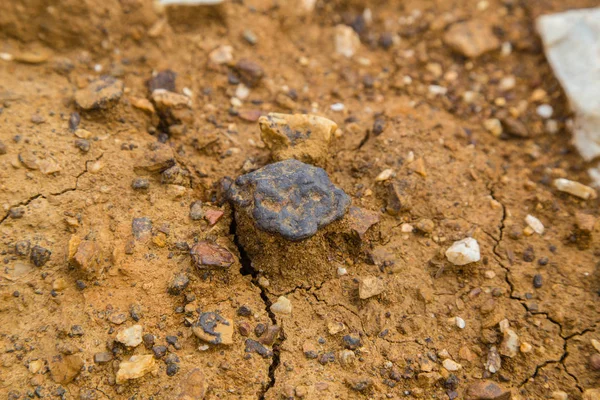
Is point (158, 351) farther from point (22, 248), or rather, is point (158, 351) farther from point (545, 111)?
point (545, 111)

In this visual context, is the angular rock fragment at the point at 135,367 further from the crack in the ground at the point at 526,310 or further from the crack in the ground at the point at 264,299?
the crack in the ground at the point at 526,310

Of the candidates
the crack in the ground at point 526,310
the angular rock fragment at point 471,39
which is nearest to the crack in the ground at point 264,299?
the crack in the ground at point 526,310

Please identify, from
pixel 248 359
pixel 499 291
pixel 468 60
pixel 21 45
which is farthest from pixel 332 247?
pixel 21 45

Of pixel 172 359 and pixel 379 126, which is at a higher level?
pixel 379 126

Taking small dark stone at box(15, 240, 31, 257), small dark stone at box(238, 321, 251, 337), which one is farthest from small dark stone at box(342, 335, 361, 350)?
small dark stone at box(15, 240, 31, 257)

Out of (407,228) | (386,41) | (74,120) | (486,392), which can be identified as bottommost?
(486,392)

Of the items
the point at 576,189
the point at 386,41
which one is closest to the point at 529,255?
the point at 576,189
